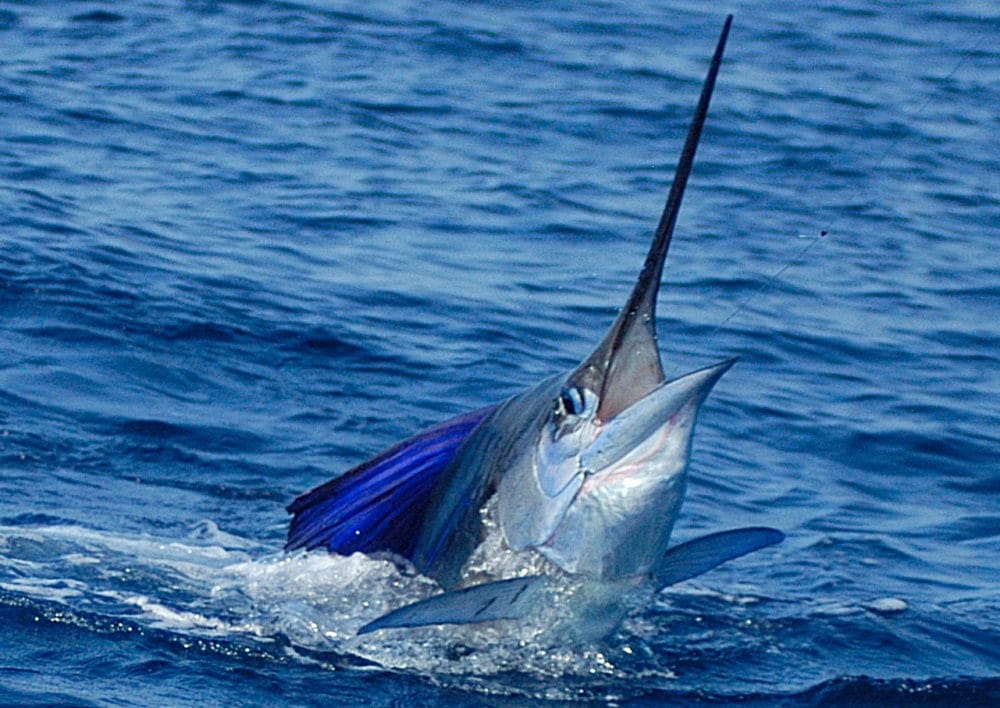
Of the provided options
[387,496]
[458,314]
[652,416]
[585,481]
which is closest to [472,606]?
[585,481]

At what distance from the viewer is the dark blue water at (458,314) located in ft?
16.8

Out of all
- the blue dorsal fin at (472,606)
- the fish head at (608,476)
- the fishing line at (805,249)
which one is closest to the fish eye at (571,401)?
the fish head at (608,476)

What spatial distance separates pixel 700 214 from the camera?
36.4 feet

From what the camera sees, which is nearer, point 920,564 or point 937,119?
point 920,564

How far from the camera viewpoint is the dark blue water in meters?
5.12

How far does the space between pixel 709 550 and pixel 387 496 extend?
0.96 m

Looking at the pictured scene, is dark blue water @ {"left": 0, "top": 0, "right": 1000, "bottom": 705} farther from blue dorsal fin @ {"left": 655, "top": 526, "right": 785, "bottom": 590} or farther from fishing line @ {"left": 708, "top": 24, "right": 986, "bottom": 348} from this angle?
blue dorsal fin @ {"left": 655, "top": 526, "right": 785, "bottom": 590}

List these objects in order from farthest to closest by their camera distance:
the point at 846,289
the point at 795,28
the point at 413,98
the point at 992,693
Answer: the point at 795,28
the point at 413,98
the point at 846,289
the point at 992,693

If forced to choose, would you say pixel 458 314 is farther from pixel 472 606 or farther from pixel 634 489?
pixel 634 489

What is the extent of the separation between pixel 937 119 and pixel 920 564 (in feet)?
25.7

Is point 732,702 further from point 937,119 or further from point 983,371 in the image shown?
point 937,119

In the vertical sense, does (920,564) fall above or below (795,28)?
below

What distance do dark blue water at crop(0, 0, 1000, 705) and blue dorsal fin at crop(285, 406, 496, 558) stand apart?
0.09 m

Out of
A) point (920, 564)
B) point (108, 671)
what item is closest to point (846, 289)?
point (920, 564)
